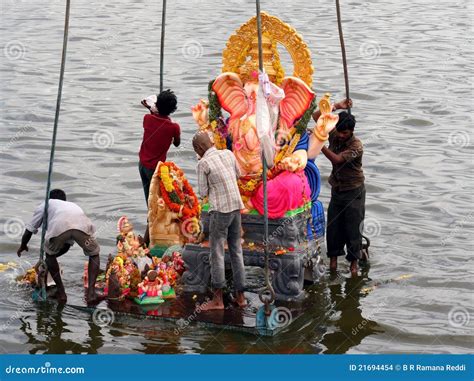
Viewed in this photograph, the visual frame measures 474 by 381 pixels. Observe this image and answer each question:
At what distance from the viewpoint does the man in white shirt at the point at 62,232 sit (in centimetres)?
986

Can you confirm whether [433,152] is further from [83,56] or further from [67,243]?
[83,56]

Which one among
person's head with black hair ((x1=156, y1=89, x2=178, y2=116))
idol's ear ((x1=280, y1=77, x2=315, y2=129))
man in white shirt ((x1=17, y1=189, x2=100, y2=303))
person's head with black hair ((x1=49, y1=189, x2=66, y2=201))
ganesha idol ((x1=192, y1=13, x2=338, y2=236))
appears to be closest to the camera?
man in white shirt ((x1=17, y1=189, x2=100, y2=303))

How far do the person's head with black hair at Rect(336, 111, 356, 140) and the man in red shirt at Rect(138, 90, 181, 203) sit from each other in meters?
1.84

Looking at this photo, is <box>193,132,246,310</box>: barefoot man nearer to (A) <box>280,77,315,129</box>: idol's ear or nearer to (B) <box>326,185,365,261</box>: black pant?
(A) <box>280,77,315,129</box>: idol's ear

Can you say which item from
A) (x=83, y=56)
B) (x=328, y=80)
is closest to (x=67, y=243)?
(x=328, y=80)

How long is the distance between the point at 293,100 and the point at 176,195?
170 centimetres

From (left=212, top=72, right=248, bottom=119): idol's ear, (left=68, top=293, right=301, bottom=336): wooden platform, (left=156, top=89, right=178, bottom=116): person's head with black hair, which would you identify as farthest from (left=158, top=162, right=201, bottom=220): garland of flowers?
(left=68, top=293, right=301, bottom=336): wooden platform

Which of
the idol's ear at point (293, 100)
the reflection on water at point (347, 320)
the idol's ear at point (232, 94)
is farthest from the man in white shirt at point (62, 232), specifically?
the reflection on water at point (347, 320)

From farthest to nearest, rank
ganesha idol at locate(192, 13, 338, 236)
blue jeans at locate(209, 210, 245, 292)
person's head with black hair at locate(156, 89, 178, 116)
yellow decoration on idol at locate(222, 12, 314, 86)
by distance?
person's head with black hair at locate(156, 89, 178, 116)
yellow decoration on idol at locate(222, 12, 314, 86)
ganesha idol at locate(192, 13, 338, 236)
blue jeans at locate(209, 210, 245, 292)

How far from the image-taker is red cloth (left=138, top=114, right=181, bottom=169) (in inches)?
442

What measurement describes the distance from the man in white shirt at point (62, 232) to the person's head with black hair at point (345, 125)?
9.33 ft

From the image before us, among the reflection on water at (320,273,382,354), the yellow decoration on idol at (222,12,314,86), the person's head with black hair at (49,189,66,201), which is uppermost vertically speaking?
the yellow decoration on idol at (222,12,314,86)

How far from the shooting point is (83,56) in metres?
24.5

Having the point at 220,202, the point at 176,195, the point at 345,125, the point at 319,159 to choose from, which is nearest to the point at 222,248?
the point at 220,202
